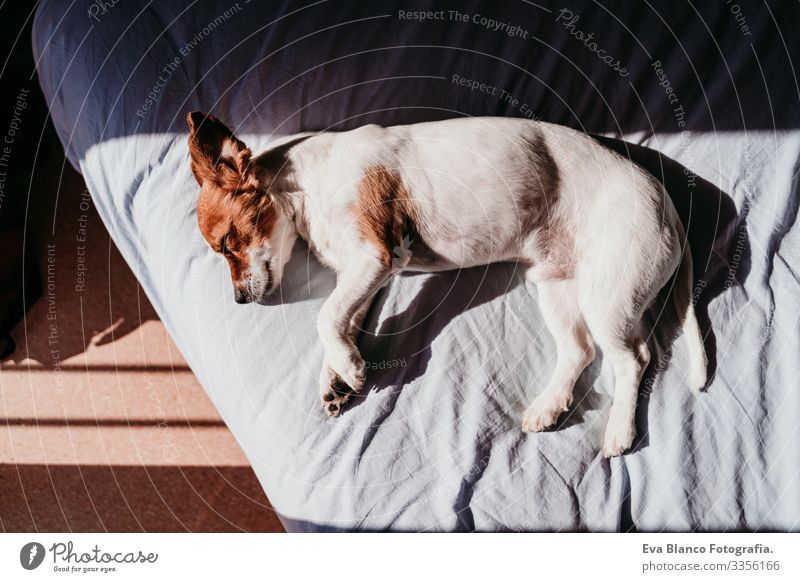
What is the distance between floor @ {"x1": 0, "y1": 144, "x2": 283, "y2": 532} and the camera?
913mm

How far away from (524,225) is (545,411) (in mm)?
261

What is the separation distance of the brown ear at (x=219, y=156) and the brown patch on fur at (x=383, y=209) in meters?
0.15

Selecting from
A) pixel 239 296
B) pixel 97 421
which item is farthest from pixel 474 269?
pixel 97 421

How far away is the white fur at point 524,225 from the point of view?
715mm

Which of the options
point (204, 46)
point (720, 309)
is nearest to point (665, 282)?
point (720, 309)

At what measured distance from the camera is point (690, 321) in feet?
2.44

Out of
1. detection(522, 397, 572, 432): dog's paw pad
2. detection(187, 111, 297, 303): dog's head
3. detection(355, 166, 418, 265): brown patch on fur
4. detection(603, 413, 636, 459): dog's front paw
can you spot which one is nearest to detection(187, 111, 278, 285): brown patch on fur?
detection(187, 111, 297, 303): dog's head

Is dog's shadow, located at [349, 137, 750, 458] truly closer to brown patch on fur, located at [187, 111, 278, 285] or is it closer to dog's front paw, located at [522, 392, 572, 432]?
dog's front paw, located at [522, 392, 572, 432]

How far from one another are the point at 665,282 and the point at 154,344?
2.85 ft

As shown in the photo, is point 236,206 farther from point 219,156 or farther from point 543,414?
point 543,414

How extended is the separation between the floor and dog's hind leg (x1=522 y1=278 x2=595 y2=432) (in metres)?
0.52

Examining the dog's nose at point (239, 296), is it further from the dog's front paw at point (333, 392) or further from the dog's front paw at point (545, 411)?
the dog's front paw at point (545, 411)

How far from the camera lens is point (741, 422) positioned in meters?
0.74
